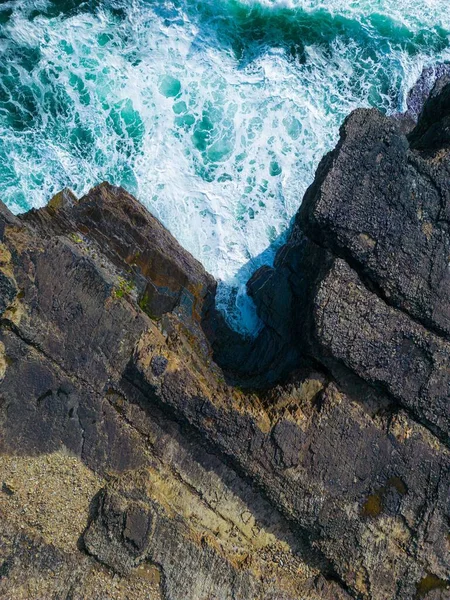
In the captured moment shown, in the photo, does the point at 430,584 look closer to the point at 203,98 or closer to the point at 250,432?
the point at 250,432

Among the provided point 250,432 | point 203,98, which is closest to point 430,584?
point 250,432

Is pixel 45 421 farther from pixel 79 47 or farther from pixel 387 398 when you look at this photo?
pixel 79 47

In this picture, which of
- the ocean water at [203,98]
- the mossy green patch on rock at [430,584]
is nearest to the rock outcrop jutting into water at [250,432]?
the mossy green patch on rock at [430,584]

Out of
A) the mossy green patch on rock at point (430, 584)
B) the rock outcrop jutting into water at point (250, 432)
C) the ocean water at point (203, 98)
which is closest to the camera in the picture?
the rock outcrop jutting into water at point (250, 432)

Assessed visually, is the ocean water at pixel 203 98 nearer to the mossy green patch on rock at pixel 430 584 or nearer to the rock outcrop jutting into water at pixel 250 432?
the rock outcrop jutting into water at pixel 250 432

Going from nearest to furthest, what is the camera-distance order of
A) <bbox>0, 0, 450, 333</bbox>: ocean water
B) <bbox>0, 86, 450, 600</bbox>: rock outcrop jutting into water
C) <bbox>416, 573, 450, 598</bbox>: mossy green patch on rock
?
<bbox>0, 86, 450, 600</bbox>: rock outcrop jutting into water → <bbox>416, 573, 450, 598</bbox>: mossy green patch on rock → <bbox>0, 0, 450, 333</bbox>: ocean water

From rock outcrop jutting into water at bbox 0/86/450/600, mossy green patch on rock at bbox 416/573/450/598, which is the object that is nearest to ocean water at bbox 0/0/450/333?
rock outcrop jutting into water at bbox 0/86/450/600

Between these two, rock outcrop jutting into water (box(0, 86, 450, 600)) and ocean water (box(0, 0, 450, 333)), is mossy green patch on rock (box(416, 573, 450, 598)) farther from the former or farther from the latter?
ocean water (box(0, 0, 450, 333))
